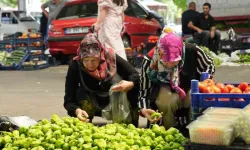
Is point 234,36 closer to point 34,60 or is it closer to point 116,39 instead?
point 34,60

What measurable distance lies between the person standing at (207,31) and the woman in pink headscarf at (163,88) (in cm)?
886

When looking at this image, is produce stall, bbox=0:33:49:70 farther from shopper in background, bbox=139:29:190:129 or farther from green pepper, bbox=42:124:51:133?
green pepper, bbox=42:124:51:133

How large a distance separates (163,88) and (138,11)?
986 cm

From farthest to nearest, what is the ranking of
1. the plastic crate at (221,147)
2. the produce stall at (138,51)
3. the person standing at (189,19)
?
the person standing at (189,19)
the produce stall at (138,51)
the plastic crate at (221,147)

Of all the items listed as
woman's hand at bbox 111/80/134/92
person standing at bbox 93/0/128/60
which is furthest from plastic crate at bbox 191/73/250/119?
person standing at bbox 93/0/128/60

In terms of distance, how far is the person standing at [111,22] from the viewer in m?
8.73

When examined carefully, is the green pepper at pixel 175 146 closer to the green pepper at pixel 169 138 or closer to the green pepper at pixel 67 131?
the green pepper at pixel 169 138

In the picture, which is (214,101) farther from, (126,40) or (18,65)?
(18,65)

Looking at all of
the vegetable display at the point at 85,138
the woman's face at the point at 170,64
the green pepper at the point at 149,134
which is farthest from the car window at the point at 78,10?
the green pepper at the point at 149,134

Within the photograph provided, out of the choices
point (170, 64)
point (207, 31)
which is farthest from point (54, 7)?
point (170, 64)

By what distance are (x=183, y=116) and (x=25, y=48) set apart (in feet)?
30.9

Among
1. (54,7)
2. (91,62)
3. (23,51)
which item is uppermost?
(54,7)

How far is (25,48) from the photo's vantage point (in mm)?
14000

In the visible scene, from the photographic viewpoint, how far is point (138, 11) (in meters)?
14.7
